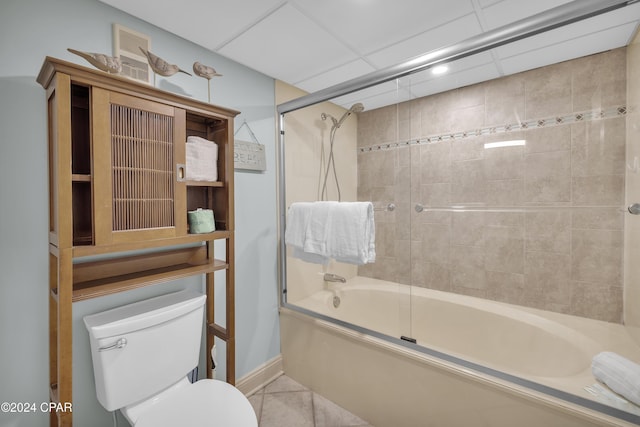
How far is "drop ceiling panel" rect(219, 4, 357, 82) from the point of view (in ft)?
4.60

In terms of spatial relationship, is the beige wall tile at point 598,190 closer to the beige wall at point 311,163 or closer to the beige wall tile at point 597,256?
the beige wall tile at point 597,256

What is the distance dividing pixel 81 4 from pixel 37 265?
3.65 ft

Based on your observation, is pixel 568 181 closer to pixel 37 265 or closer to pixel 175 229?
pixel 175 229

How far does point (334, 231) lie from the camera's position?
164 centimetres

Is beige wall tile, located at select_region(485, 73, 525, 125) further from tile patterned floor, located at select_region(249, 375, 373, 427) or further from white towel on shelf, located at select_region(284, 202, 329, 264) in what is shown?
tile patterned floor, located at select_region(249, 375, 373, 427)

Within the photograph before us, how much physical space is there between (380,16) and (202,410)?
1920 mm

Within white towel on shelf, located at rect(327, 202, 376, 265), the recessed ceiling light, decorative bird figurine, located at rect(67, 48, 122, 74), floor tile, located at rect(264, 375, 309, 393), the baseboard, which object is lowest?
floor tile, located at rect(264, 375, 309, 393)

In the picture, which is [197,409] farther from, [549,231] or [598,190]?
[598,190]

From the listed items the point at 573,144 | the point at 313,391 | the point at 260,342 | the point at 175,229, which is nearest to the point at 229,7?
the point at 175,229

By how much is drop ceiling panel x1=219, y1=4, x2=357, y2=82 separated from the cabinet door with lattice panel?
0.63 metres

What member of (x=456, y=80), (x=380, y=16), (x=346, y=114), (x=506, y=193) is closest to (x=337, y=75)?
(x=346, y=114)

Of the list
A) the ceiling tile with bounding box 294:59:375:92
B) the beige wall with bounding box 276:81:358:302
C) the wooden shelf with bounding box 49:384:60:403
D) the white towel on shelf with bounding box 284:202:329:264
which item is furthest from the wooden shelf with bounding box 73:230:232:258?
the ceiling tile with bounding box 294:59:375:92

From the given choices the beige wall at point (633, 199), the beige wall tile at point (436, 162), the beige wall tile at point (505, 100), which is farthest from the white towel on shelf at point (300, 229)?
the beige wall at point (633, 199)

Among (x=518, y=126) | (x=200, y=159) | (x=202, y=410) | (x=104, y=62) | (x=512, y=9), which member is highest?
(x=512, y=9)
